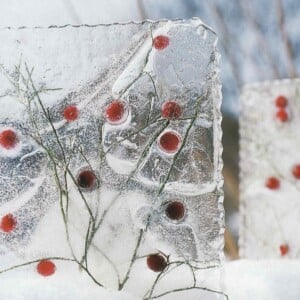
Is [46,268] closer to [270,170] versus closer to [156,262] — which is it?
[156,262]

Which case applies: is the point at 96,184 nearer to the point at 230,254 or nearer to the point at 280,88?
the point at 280,88

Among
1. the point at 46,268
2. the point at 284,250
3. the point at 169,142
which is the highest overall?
the point at 284,250

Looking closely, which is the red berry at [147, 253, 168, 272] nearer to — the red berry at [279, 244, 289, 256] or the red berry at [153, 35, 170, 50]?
the red berry at [153, 35, 170, 50]

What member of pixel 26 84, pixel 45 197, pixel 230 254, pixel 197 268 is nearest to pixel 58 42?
pixel 26 84

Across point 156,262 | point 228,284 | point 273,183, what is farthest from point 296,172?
point 156,262

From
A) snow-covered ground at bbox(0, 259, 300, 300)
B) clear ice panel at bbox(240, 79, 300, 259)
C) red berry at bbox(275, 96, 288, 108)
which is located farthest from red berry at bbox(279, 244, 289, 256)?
snow-covered ground at bbox(0, 259, 300, 300)

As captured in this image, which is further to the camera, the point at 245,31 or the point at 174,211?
the point at 245,31
